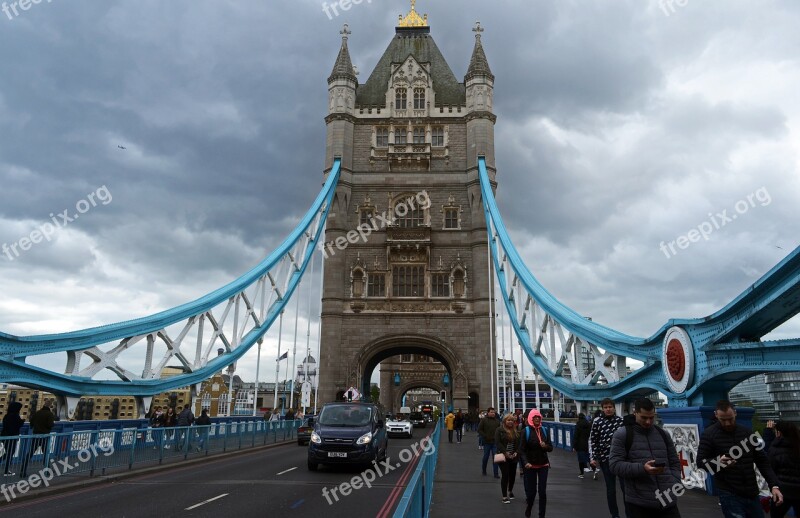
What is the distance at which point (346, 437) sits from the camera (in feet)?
44.5

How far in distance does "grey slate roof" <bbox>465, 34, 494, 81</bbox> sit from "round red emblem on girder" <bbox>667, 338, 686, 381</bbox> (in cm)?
3332

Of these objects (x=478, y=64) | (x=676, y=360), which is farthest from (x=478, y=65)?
(x=676, y=360)

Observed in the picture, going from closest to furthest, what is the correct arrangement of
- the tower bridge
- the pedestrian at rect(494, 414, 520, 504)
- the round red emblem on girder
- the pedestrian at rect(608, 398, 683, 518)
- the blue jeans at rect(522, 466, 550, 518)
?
1. the pedestrian at rect(608, 398, 683, 518)
2. the blue jeans at rect(522, 466, 550, 518)
3. the pedestrian at rect(494, 414, 520, 504)
4. the round red emblem on girder
5. the tower bridge

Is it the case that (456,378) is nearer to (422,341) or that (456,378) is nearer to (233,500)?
(422,341)

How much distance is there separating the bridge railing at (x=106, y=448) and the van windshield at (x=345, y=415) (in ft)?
14.1

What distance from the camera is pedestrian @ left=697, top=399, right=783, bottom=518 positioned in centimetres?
517

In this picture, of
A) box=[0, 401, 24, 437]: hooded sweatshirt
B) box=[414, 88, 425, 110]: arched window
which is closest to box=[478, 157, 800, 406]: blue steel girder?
box=[0, 401, 24, 437]: hooded sweatshirt

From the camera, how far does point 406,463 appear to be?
15.9m

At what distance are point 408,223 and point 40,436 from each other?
29.1 metres

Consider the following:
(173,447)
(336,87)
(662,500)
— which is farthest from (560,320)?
(336,87)

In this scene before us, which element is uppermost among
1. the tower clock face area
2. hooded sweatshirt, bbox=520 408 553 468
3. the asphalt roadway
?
the tower clock face area

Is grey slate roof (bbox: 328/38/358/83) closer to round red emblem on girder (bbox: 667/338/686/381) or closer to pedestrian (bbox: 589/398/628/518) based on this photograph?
round red emblem on girder (bbox: 667/338/686/381)

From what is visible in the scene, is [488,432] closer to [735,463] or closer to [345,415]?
[345,415]

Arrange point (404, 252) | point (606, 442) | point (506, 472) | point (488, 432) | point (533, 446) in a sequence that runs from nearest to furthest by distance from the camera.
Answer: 1. point (606, 442)
2. point (533, 446)
3. point (506, 472)
4. point (488, 432)
5. point (404, 252)
